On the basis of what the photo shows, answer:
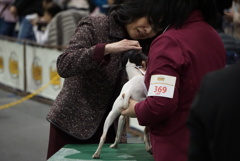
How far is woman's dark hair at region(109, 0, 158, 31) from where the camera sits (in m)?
2.60

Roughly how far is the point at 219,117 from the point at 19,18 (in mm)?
8601

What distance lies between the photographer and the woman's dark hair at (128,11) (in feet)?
8.52

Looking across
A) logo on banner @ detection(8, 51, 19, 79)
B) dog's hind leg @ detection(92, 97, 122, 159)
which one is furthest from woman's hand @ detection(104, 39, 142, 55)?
logo on banner @ detection(8, 51, 19, 79)

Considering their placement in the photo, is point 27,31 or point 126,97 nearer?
point 126,97

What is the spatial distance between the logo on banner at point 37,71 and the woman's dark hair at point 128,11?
5.22 meters

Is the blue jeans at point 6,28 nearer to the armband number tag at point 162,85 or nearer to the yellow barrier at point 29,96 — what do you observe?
the yellow barrier at point 29,96

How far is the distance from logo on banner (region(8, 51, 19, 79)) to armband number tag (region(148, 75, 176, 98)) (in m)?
6.69

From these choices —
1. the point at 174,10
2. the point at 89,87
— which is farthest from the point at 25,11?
the point at 174,10

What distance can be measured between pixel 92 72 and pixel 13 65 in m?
6.02

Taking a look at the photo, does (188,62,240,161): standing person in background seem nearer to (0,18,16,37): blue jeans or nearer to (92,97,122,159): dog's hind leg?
(92,97,122,159): dog's hind leg

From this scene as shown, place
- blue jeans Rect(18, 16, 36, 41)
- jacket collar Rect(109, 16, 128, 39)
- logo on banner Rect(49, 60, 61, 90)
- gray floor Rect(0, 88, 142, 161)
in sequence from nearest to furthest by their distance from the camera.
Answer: jacket collar Rect(109, 16, 128, 39), gray floor Rect(0, 88, 142, 161), logo on banner Rect(49, 60, 61, 90), blue jeans Rect(18, 16, 36, 41)

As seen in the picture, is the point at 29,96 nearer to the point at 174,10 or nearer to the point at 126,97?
the point at 126,97

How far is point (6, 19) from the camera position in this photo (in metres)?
10.2

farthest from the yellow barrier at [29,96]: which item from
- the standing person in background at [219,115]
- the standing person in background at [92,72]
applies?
the standing person in background at [219,115]
